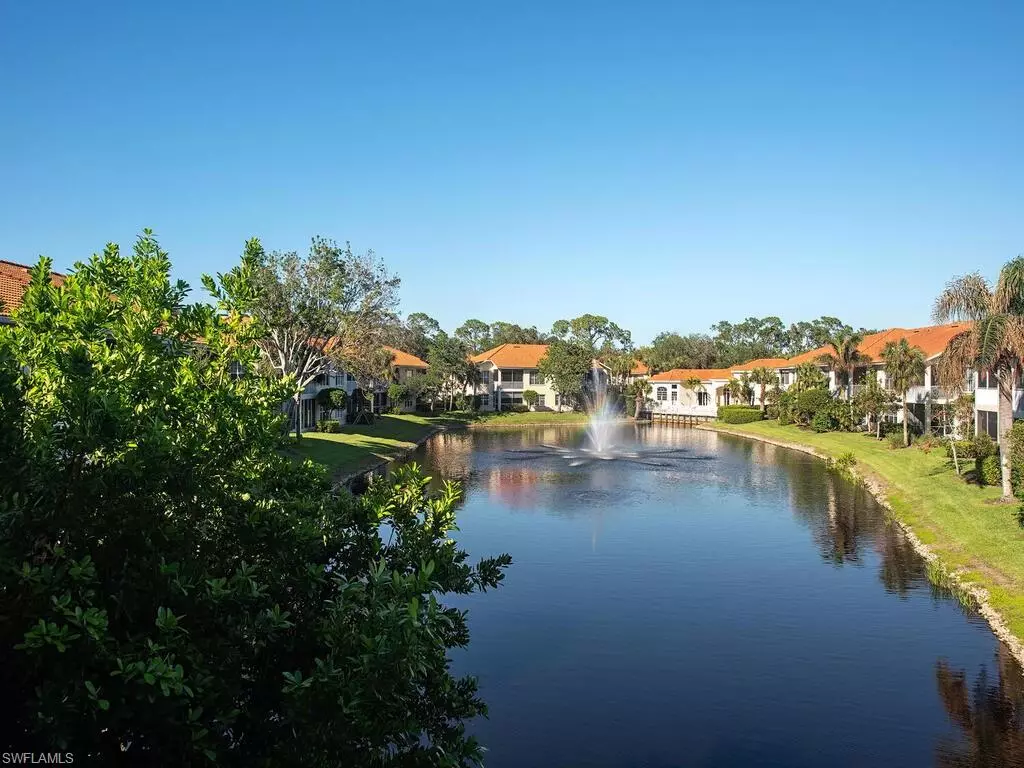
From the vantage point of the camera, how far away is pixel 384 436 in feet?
229

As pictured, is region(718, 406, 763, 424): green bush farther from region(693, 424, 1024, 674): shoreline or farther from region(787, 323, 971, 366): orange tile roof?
region(693, 424, 1024, 674): shoreline

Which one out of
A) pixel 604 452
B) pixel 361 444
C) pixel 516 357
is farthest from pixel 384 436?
pixel 516 357

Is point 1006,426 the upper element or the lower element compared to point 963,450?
upper

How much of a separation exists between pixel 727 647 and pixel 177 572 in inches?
637

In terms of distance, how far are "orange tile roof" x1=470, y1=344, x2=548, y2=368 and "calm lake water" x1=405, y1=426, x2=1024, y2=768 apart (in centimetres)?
7100

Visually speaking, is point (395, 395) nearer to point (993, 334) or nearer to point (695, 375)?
point (695, 375)

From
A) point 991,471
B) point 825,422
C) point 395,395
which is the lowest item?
point 991,471

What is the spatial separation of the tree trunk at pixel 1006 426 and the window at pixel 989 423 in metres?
14.1

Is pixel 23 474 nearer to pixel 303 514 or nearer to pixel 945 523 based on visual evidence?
pixel 303 514

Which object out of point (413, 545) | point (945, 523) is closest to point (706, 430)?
point (945, 523)

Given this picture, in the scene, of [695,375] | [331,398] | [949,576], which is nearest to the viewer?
[949,576]

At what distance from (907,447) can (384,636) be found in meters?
53.9

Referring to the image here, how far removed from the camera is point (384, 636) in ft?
25.8

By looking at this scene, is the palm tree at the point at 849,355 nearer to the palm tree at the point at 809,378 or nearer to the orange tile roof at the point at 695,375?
the palm tree at the point at 809,378
